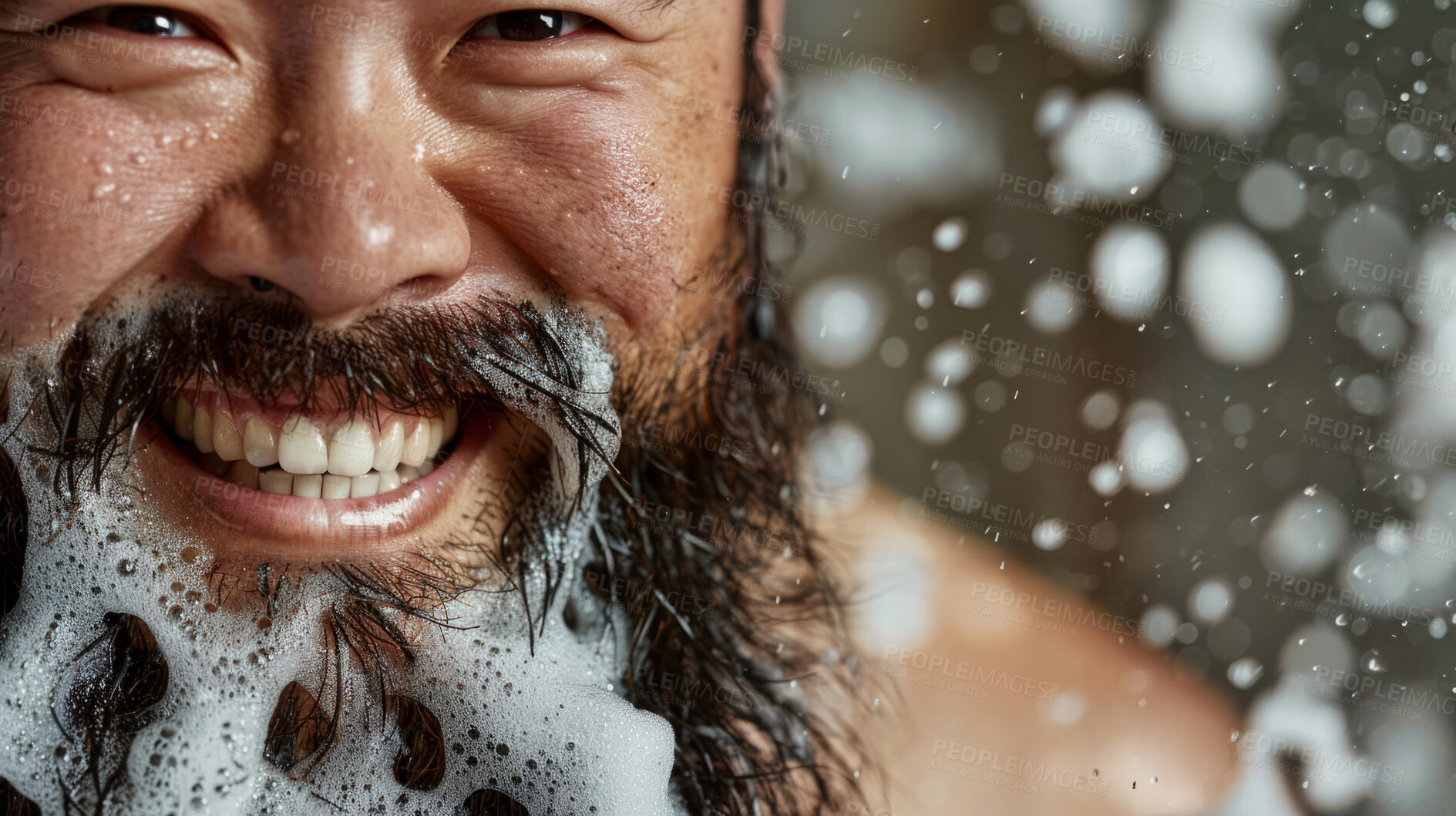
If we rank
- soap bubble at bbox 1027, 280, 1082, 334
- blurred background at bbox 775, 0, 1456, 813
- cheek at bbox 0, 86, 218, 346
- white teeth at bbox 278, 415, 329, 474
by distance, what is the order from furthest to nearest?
soap bubble at bbox 1027, 280, 1082, 334 → blurred background at bbox 775, 0, 1456, 813 → white teeth at bbox 278, 415, 329, 474 → cheek at bbox 0, 86, 218, 346

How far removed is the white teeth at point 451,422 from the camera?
628mm

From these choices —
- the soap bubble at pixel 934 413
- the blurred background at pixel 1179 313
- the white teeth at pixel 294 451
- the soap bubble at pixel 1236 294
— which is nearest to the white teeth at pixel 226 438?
the white teeth at pixel 294 451

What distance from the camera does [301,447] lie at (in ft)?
1.89

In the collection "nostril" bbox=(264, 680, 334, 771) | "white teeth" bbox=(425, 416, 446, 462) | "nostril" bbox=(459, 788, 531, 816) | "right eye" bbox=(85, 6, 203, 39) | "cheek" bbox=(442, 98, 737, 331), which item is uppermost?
"right eye" bbox=(85, 6, 203, 39)

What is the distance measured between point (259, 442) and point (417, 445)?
9 cm

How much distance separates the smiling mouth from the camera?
572 mm

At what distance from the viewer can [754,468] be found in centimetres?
92

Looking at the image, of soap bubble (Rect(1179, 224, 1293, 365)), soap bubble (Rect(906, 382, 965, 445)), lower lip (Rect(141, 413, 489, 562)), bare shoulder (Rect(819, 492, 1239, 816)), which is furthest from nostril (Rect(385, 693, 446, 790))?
soap bubble (Rect(906, 382, 965, 445))

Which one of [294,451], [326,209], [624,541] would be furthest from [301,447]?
[624,541]

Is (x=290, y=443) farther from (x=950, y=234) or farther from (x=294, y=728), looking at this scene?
(x=950, y=234)

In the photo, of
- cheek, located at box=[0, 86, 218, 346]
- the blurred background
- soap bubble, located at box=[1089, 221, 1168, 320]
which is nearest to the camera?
cheek, located at box=[0, 86, 218, 346]

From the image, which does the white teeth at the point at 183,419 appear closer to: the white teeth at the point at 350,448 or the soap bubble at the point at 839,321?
the white teeth at the point at 350,448

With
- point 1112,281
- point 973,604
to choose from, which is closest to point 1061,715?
point 973,604

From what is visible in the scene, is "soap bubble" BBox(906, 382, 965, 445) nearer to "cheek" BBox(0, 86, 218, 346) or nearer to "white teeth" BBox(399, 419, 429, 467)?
"white teeth" BBox(399, 419, 429, 467)
